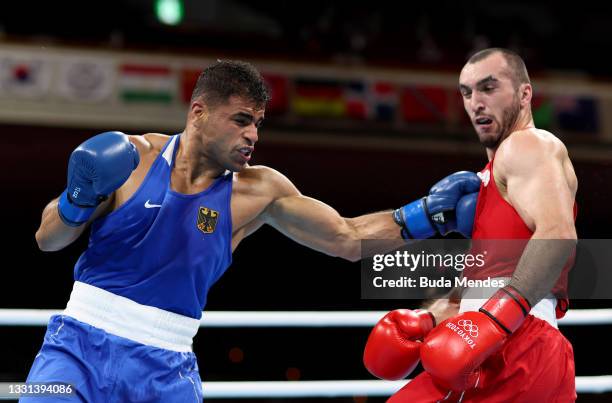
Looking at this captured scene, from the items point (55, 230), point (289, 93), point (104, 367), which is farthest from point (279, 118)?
→ point (104, 367)

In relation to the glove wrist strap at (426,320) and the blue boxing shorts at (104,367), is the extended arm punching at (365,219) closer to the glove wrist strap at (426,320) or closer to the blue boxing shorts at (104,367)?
the glove wrist strap at (426,320)

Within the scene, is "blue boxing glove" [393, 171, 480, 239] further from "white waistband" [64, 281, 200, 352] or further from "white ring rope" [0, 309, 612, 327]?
"white waistband" [64, 281, 200, 352]

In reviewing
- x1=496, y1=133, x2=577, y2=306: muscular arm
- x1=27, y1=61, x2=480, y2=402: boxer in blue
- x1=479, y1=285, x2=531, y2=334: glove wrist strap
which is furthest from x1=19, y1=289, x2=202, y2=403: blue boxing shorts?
x1=496, y1=133, x2=577, y2=306: muscular arm

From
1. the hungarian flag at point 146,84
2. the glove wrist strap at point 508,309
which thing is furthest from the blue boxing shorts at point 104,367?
the hungarian flag at point 146,84

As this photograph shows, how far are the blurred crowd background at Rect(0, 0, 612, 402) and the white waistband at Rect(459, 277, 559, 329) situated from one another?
465 centimetres

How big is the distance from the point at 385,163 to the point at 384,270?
4.87 metres

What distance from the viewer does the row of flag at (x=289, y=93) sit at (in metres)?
7.29

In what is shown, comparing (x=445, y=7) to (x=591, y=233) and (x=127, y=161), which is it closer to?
(x=591, y=233)

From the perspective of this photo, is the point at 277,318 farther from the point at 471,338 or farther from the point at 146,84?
the point at 146,84

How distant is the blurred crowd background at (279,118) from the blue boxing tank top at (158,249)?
471 cm

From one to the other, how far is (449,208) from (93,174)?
4.04ft

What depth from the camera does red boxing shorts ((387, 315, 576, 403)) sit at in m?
2.36

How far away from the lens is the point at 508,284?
7.85 ft

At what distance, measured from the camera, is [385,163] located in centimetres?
800
